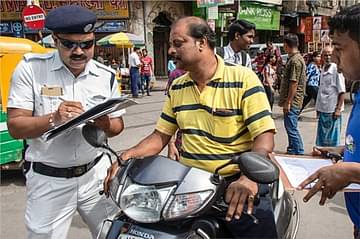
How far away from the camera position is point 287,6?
27906 mm

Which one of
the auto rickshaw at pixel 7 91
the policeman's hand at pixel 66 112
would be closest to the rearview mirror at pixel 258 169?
the policeman's hand at pixel 66 112

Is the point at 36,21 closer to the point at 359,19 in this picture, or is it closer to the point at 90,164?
the point at 90,164

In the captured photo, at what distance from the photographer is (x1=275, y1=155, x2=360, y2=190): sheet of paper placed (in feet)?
5.69

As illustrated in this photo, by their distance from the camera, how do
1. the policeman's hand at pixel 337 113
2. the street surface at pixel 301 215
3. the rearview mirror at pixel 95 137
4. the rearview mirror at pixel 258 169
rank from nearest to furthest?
1. the rearview mirror at pixel 258 169
2. the rearview mirror at pixel 95 137
3. the street surface at pixel 301 215
4. the policeman's hand at pixel 337 113

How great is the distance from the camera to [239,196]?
1.58m

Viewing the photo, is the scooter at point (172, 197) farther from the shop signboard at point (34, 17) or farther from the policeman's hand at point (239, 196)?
the shop signboard at point (34, 17)

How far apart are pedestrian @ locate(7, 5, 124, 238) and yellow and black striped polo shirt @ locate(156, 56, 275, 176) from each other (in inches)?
20.1

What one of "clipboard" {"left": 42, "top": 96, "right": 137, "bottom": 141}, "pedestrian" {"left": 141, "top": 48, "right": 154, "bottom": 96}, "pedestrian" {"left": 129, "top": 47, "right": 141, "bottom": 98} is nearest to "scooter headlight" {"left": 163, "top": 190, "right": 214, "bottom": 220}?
"clipboard" {"left": 42, "top": 96, "right": 137, "bottom": 141}

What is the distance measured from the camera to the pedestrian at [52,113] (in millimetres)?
2201

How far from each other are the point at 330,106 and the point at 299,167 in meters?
4.43

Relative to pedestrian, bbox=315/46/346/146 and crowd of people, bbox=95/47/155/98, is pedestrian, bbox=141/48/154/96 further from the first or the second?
pedestrian, bbox=315/46/346/146

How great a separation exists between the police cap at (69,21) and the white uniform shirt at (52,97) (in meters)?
0.21

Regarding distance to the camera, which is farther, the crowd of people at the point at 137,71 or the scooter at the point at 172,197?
the crowd of people at the point at 137,71

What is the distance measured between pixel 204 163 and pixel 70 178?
2.75ft
